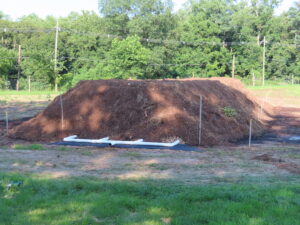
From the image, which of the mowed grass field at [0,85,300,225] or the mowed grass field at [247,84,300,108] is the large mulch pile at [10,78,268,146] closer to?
the mowed grass field at [0,85,300,225]

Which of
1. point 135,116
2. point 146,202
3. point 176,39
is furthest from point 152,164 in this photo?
point 176,39

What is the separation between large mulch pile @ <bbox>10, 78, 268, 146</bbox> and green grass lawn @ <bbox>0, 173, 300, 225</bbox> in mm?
7662

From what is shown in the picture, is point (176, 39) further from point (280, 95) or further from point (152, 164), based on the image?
point (152, 164)

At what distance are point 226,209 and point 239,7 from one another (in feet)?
220

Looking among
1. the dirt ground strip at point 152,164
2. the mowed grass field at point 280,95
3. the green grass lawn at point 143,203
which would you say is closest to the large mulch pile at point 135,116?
the dirt ground strip at point 152,164

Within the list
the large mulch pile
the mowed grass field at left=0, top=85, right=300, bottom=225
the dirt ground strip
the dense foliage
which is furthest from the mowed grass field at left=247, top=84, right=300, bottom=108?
the mowed grass field at left=0, top=85, right=300, bottom=225

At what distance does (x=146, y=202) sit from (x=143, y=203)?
0.05 meters

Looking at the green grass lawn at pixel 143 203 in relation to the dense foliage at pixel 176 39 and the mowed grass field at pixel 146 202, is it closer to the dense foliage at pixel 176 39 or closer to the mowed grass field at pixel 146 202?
the mowed grass field at pixel 146 202

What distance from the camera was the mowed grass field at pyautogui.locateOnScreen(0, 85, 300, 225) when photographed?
5.10 metres

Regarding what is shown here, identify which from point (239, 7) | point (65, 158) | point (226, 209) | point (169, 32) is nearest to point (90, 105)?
point (65, 158)

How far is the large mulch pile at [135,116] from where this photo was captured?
14875 mm

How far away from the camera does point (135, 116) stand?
619 inches

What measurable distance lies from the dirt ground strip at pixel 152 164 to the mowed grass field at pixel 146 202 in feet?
2.97

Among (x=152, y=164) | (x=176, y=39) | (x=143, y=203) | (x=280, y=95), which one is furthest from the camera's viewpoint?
(x=176, y=39)
